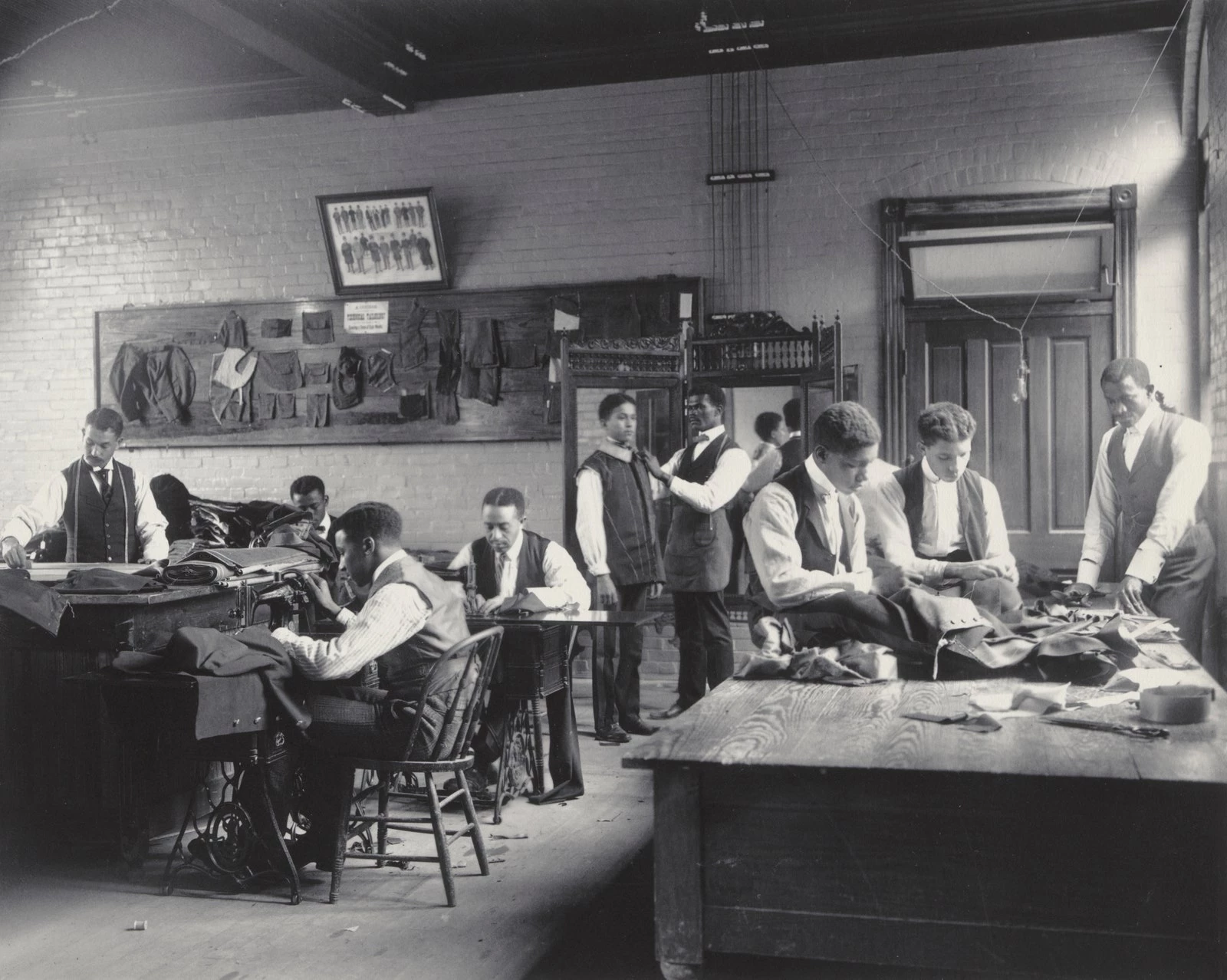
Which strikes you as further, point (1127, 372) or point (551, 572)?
point (551, 572)

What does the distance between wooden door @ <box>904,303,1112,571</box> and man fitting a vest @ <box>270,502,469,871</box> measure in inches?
159

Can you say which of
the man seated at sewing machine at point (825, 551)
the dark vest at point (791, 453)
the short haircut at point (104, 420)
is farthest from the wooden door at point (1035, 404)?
the short haircut at point (104, 420)

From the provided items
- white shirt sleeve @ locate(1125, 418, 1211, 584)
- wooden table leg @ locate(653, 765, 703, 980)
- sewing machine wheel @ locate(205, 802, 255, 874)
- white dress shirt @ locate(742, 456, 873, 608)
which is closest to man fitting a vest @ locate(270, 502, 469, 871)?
sewing machine wheel @ locate(205, 802, 255, 874)

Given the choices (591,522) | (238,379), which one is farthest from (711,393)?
(238,379)

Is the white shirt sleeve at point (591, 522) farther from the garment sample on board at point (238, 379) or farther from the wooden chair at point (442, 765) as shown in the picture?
the garment sample on board at point (238, 379)

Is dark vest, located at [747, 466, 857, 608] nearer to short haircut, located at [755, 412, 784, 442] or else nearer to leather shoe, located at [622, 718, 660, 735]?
leather shoe, located at [622, 718, 660, 735]

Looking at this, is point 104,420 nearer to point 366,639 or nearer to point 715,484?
point 366,639

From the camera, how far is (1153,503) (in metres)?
5.12

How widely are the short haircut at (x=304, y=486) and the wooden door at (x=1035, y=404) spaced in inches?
147

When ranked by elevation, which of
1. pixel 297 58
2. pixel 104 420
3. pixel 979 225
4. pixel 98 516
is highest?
pixel 297 58

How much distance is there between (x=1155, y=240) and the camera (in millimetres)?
6656

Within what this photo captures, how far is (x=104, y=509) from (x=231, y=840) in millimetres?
2906

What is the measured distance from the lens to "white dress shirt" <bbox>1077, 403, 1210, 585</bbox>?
16.0 ft

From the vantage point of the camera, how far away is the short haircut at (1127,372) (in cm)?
504
